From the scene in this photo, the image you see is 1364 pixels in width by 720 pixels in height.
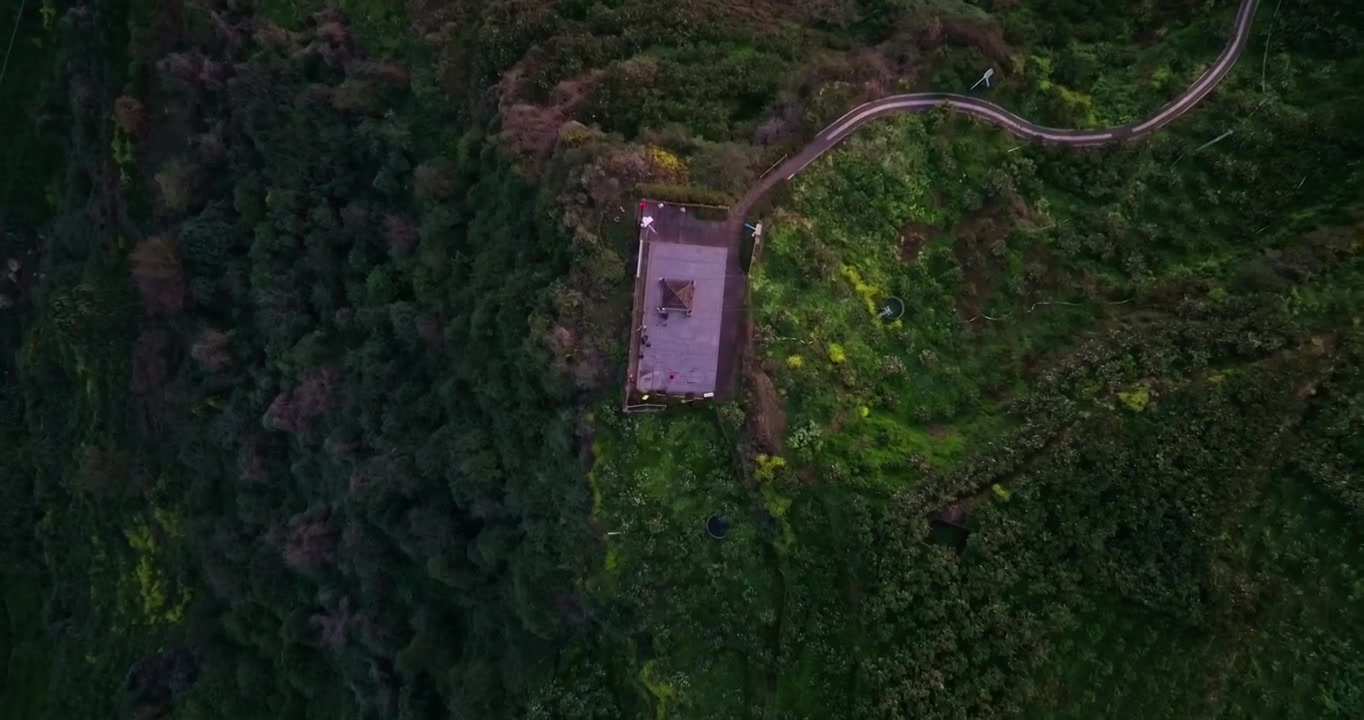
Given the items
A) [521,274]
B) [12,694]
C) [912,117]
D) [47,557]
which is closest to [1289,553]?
[912,117]

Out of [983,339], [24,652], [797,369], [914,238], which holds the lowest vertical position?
[24,652]

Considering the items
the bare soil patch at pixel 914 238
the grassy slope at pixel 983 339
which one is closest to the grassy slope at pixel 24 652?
the grassy slope at pixel 983 339

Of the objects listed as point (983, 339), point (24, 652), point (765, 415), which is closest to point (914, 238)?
point (983, 339)

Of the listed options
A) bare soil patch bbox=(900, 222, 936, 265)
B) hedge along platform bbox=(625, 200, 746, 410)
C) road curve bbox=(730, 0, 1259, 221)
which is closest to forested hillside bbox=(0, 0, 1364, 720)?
bare soil patch bbox=(900, 222, 936, 265)

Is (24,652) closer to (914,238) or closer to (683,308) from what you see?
(683,308)

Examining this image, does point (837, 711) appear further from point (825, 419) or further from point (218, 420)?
point (218, 420)

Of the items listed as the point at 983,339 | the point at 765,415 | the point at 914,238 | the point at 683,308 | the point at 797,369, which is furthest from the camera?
the point at 914,238
